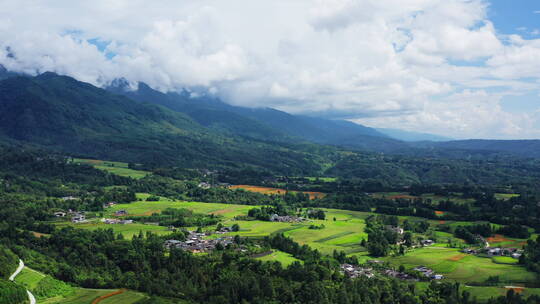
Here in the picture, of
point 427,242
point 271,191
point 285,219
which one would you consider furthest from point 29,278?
point 271,191

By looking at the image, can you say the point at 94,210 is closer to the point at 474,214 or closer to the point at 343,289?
the point at 343,289

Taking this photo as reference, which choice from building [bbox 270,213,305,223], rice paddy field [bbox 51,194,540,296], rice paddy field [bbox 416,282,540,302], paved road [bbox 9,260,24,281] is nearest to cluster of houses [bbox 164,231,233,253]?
rice paddy field [bbox 51,194,540,296]

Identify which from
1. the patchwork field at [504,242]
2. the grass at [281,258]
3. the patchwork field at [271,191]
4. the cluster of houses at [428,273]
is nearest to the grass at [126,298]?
the grass at [281,258]

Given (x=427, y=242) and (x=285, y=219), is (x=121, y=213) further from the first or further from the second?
(x=427, y=242)

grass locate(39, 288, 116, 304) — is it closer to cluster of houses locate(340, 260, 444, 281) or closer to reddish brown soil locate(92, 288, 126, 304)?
reddish brown soil locate(92, 288, 126, 304)

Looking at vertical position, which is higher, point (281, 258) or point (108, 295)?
point (281, 258)

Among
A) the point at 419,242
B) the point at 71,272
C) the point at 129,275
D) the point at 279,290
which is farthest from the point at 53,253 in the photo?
the point at 419,242
